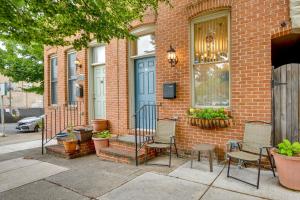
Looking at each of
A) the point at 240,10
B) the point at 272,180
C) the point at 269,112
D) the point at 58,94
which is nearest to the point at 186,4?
the point at 240,10

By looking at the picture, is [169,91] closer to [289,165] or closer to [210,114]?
[210,114]

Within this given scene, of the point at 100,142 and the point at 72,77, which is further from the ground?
the point at 72,77

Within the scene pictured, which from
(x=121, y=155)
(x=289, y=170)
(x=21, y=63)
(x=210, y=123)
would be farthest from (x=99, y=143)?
(x=21, y=63)

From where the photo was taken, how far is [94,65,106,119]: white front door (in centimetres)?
724

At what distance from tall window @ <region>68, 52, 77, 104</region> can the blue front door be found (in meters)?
3.01

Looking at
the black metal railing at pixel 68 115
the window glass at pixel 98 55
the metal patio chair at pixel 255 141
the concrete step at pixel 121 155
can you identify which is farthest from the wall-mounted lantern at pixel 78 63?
the metal patio chair at pixel 255 141

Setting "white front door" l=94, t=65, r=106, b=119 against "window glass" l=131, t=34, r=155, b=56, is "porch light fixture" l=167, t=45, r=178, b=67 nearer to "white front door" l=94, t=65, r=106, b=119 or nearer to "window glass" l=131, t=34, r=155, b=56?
"window glass" l=131, t=34, r=155, b=56

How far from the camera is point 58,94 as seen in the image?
867cm

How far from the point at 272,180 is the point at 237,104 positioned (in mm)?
1517

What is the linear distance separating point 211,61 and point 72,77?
540cm

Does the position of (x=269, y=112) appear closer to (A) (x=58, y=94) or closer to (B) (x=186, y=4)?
(B) (x=186, y=4)

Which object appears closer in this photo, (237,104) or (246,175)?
(246,175)

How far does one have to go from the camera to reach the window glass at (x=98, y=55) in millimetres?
7270

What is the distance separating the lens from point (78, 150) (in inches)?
224
